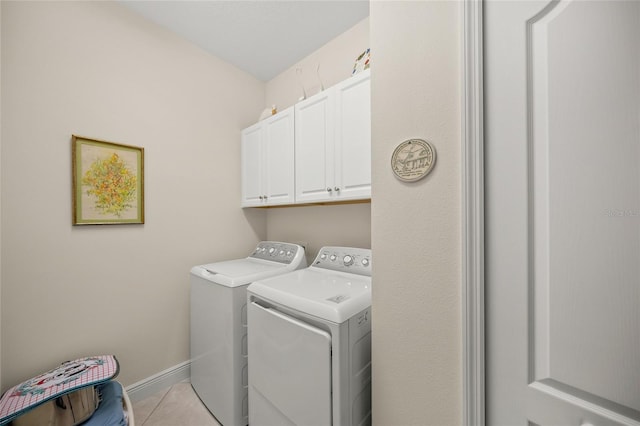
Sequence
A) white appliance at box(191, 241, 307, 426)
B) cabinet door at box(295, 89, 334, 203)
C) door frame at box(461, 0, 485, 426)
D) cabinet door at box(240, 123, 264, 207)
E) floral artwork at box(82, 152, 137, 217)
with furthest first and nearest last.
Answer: cabinet door at box(240, 123, 264, 207), cabinet door at box(295, 89, 334, 203), floral artwork at box(82, 152, 137, 217), white appliance at box(191, 241, 307, 426), door frame at box(461, 0, 485, 426)

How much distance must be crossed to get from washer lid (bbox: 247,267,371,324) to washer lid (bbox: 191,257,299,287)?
0.17 meters

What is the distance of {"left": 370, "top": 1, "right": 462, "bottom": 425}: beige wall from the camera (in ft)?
2.63

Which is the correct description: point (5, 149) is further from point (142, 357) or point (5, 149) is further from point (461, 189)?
point (461, 189)

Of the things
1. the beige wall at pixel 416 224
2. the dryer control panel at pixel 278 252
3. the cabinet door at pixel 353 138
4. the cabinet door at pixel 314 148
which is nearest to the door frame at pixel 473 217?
the beige wall at pixel 416 224

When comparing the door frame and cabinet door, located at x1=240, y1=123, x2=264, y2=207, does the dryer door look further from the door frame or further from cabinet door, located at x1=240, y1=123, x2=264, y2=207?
cabinet door, located at x1=240, y1=123, x2=264, y2=207

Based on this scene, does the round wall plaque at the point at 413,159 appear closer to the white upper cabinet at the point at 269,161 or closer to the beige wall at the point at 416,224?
the beige wall at the point at 416,224

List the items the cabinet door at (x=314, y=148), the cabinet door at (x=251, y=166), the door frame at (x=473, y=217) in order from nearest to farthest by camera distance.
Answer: the door frame at (x=473, y=217) → the cabinet door at (x=314, y=148) → the cabinet door at (x=251, y=166)

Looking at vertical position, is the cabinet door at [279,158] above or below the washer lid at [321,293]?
above

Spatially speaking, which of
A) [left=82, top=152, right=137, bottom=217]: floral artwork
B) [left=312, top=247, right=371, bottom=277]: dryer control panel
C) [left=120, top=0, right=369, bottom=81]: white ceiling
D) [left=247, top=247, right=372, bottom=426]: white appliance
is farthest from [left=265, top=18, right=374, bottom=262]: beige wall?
[left=82, top=152, right=137, bottom=217]: floral artwork

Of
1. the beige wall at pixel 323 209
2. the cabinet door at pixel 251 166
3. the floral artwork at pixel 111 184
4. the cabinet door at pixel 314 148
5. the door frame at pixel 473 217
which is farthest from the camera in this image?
the cabinet door at pixel 251 166

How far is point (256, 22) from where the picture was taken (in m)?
1.89

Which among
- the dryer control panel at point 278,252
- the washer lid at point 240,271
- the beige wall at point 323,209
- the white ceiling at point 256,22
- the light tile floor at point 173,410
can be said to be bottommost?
the light tile floor at point 173,410

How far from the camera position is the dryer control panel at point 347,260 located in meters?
1.57

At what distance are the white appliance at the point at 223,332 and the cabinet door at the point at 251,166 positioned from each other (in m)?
0.66
